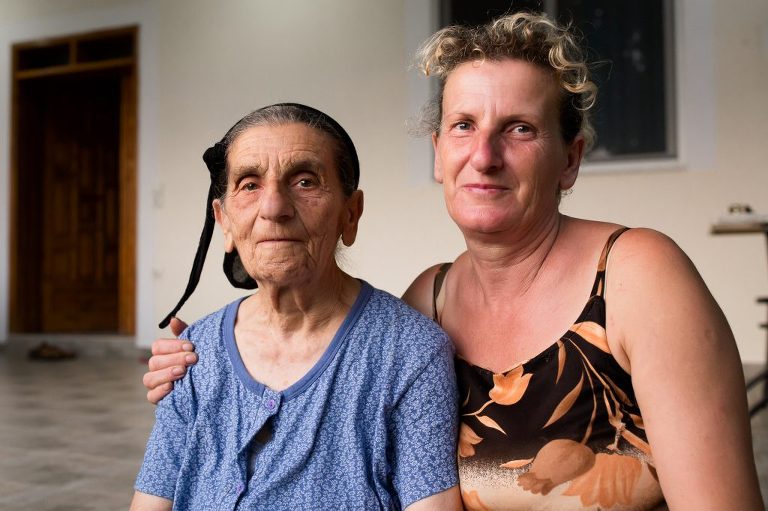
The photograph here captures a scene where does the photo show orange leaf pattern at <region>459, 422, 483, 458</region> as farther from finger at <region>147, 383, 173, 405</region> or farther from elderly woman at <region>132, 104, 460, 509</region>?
finger at <region>147, 383, 173, 405</region>

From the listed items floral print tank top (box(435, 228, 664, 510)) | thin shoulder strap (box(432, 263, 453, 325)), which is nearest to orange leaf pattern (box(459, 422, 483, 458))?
floral print tank top (box(435, 228, 664, 510))

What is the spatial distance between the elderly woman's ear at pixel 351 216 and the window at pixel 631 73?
476 cm

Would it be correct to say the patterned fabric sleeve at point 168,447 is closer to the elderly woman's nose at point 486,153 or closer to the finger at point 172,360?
the finger at point 172,360

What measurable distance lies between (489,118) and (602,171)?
496 cm

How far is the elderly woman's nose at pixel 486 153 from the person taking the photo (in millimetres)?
1505

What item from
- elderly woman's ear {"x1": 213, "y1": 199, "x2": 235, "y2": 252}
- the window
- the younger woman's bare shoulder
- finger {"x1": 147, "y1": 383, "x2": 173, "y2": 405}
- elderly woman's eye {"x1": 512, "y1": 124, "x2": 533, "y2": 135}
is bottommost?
finger {"x1": 147, "y1": 383, "x2": 173, "y2": 405}

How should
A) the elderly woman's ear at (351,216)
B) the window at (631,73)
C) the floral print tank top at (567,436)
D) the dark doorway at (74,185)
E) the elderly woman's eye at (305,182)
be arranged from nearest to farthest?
the floral print tank top at (567,436), the elderly woman's eye at (305,182), the elderly woman's ear at (351,216), the window at (631,73), the dark doorway at (74,185)

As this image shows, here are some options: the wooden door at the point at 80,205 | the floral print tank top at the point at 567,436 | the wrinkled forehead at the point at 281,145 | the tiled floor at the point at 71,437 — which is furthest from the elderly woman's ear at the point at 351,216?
the wooden door at the point at 80,205

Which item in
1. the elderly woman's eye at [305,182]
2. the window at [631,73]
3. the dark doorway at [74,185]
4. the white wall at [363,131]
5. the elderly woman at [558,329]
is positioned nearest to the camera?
the elderly woman at [558,329]

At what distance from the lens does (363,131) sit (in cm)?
708

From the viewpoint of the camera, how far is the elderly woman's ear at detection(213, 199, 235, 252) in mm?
1678

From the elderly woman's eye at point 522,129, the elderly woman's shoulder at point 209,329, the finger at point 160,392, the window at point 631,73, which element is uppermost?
the window at point 631,73

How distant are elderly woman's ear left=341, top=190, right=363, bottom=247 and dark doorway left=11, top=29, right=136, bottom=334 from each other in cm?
697

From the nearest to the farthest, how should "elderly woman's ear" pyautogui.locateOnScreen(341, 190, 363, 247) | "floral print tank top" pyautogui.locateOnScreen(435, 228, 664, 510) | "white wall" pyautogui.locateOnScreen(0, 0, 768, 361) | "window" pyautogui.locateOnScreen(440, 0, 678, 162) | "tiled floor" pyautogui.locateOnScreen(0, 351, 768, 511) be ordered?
"floral print tank top" pyautogui.locateOnScreen(435, 228, 664, 510), "elderly woman's ear" pyautogui.locateOnScreen(341, 190, 363, 247), "tiled floor" pyautogui.locateOnScreen(0, 351, 768, 511), "white wall" pyautogui.locateOnScreen(0, 0, 768, 361), "window" pyautogui.locateOnScreen(440, 0, 678, 162)
